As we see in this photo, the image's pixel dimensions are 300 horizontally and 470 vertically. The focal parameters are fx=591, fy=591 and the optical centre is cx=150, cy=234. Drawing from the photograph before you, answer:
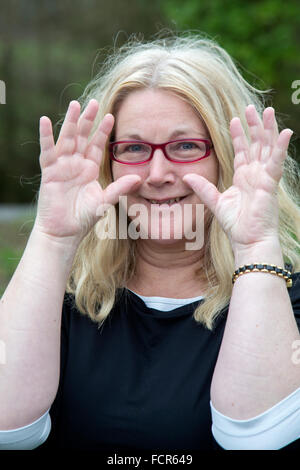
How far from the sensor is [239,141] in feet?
6.68

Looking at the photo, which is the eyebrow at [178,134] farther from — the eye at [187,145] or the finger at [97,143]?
the finger at [97,143]

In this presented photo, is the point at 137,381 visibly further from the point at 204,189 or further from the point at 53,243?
the point at 204,189

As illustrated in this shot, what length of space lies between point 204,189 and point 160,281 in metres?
0.50

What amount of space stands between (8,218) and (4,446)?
33.9 ft

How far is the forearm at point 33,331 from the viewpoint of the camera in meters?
1.93

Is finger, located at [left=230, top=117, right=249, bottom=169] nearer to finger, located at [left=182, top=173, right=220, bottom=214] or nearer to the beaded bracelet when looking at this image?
finger, located at [left=182, top=173, right=220, bottom=214]

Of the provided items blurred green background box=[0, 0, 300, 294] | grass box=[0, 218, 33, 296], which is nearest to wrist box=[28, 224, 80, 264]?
grass box=[0, 218, 33, 296]

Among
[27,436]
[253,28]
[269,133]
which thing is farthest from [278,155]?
[253,28]

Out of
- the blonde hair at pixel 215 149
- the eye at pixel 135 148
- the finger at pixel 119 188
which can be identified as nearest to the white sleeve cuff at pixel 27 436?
the blonde hair at pixel 215 149

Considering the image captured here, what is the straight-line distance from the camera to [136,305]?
7.71 feet

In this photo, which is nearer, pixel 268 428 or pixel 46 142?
pixel 268 428

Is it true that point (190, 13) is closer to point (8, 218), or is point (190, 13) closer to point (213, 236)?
point (8, 218)

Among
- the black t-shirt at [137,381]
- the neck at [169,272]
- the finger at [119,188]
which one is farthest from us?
the neck at [169,272]

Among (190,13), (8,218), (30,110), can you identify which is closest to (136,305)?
(190,13)
